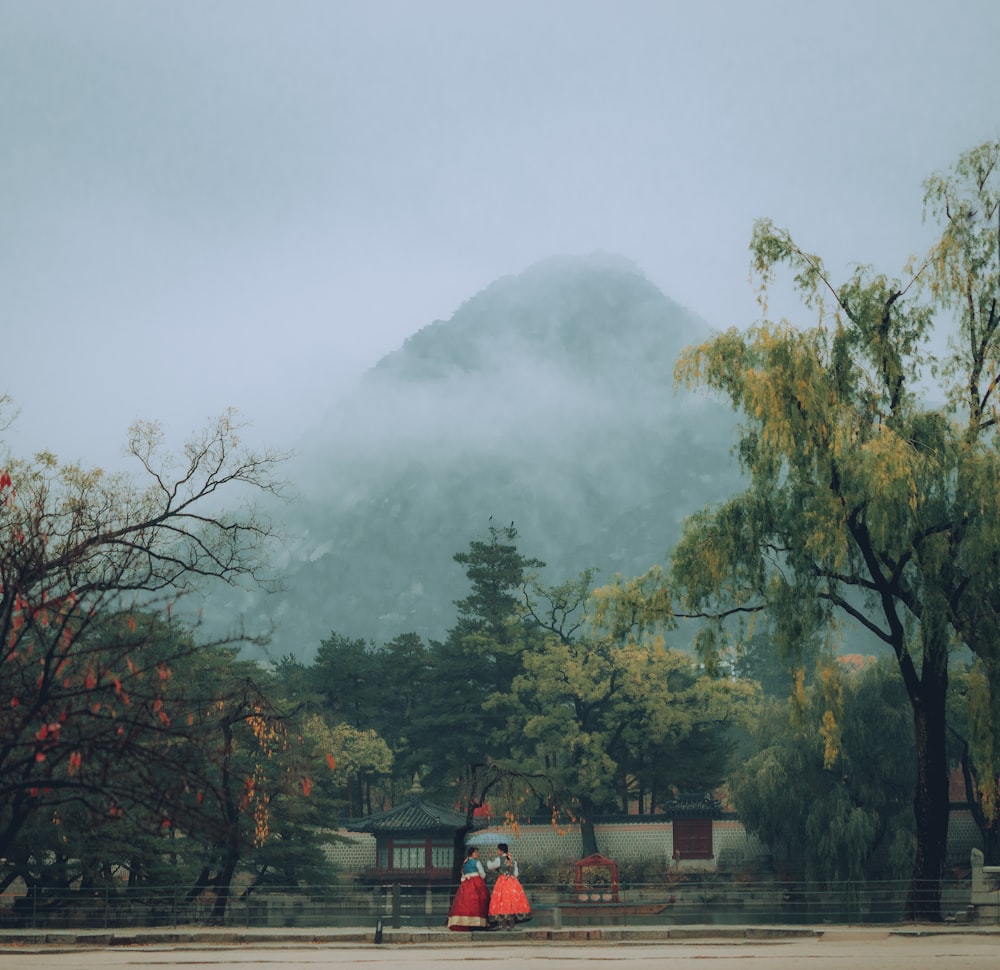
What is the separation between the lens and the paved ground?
1436 centimetres

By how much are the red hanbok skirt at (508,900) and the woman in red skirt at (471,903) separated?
0.66ft

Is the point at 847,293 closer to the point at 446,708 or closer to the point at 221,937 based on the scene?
the point at 221,937

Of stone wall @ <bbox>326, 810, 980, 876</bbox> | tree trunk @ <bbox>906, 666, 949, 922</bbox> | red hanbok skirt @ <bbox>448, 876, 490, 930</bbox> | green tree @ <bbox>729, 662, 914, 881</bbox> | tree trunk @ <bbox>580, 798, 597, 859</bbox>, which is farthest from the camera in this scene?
tree trunk @ <bbox>580, 798, 597, 859</bbox>

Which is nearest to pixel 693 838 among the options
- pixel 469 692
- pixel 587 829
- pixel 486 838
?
pixel 587 829

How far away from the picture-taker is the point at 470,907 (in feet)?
68.9

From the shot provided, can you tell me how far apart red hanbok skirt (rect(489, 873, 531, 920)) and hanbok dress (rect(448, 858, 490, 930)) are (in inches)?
7.8

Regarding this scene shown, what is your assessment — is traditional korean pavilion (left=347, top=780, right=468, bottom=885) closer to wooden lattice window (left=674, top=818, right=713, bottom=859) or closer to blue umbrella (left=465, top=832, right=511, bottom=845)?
blue umbrella (left=465, top=832, right=511, bottom=845)

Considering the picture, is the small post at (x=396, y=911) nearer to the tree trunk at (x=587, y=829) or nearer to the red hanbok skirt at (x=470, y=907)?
the red hanbok skirt at (x=470, y=907)

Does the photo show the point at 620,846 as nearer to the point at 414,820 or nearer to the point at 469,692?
the point at 414,820

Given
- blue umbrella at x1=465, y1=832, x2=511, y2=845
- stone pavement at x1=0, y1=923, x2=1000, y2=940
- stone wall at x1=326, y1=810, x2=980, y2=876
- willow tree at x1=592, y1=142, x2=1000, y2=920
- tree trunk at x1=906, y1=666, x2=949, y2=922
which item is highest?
willow tree at x1=592, y1=142, x2=1000, y2=920

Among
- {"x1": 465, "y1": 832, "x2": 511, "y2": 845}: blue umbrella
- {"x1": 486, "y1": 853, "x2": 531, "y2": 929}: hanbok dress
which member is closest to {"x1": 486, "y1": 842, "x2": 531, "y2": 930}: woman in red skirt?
{"x1": 486, "y1": 853, "x2": 531, "y2": 929}: hanbok dress

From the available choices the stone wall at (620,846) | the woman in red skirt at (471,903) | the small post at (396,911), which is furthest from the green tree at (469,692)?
the woman in red skirt at (471,903)

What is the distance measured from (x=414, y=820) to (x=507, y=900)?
95.3ft

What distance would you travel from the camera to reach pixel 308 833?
36688mm
